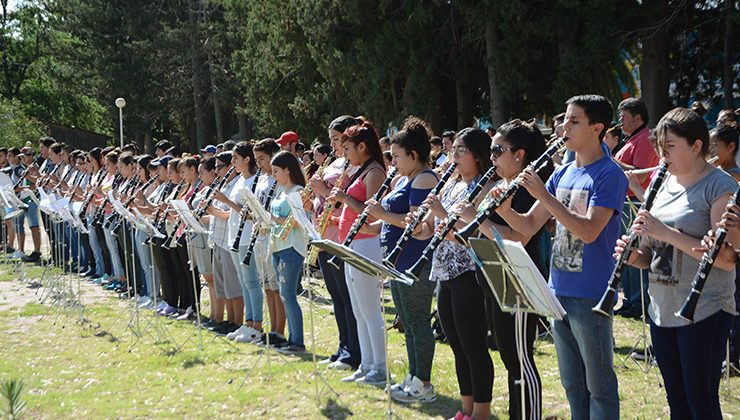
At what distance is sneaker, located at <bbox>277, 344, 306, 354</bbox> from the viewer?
828 cm

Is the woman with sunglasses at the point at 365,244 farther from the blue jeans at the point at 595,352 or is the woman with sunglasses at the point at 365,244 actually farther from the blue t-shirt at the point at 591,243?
the blue jeans at the point at 595,352

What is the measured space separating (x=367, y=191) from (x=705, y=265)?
3567 millimetres

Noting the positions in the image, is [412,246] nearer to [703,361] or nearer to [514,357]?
[514,357]

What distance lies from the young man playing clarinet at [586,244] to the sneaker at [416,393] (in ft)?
6.74

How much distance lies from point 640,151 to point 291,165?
12.0 ft

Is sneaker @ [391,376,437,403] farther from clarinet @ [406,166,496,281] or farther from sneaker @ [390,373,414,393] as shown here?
clarinet @ [406,166,496,281]

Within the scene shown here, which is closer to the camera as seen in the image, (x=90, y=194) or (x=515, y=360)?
(x=515, y=360)

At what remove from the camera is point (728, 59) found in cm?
1766

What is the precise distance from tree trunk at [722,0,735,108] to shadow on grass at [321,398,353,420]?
1426 centimetres

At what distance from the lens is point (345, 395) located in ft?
21.8

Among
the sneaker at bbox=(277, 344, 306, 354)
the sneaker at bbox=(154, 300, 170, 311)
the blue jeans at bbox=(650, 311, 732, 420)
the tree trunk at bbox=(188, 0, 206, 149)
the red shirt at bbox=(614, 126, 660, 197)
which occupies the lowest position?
the sneaker at bbox=(277, 344, 306, 354)

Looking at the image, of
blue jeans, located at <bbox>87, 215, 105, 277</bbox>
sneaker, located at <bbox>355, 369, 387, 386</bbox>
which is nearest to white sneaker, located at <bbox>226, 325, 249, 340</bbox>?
sneaker, located at <bbox>355, 369, 387, 386</bbox>

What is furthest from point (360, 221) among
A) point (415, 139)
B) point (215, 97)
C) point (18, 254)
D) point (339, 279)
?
point (215, 97)

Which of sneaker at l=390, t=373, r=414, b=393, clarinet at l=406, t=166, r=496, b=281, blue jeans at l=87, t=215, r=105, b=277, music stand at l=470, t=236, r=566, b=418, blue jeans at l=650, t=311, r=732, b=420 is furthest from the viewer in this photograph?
blue jeans at l=87, t=215, r=105, b=277
